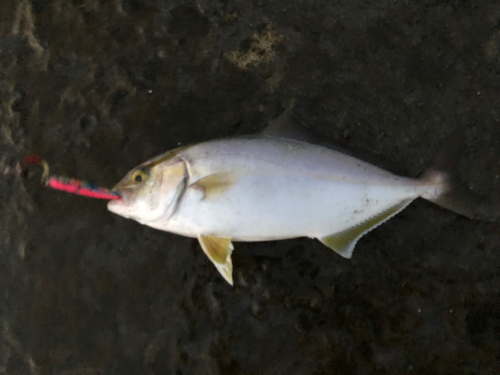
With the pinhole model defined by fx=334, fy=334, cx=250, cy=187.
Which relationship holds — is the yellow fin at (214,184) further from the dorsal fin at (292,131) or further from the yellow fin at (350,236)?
the yellow fin at (350,236)

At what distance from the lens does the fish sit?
162 cm

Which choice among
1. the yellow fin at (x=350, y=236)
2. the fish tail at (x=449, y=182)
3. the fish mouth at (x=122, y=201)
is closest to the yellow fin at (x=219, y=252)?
the fish mouth at (x=122, y=201)

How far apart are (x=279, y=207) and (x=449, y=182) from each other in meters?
0.94

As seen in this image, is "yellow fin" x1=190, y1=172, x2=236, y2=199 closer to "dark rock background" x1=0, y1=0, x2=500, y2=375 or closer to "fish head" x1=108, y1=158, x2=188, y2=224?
"fish head" x1=108, y1=158, x2=188, y2=224

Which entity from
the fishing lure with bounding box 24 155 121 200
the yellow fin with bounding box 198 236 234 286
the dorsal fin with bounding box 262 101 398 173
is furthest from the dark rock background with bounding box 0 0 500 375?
the fishing lure with bounding box 24 155 121 200

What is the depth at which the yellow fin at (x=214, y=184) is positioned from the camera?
1619 millimetres

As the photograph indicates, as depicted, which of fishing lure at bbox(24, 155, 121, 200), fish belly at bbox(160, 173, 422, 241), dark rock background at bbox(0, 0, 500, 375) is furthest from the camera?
dark rock background at bbox(0, 0, 500, 375)

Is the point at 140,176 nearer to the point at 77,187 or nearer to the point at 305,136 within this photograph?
the point at 77,187

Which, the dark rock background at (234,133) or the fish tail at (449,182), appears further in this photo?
the dark rock background at (234,133)

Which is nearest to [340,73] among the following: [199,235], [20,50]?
[199,235]

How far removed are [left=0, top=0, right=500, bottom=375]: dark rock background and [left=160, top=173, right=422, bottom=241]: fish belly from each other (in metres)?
0.25

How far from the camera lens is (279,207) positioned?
5.46ft

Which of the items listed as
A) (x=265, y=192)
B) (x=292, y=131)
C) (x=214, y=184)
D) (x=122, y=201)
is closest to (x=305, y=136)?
(x=292, y=131)

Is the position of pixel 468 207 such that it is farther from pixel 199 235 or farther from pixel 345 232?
pixel 199 235
